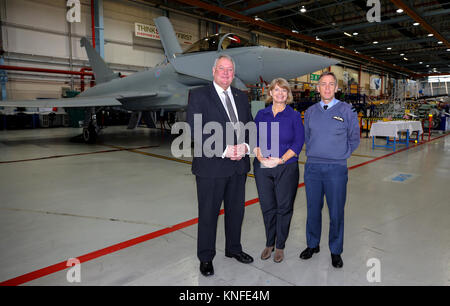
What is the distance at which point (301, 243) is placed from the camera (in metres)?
2.76

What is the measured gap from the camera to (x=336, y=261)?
2322 millimetres

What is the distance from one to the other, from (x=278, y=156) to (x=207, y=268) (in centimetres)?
105

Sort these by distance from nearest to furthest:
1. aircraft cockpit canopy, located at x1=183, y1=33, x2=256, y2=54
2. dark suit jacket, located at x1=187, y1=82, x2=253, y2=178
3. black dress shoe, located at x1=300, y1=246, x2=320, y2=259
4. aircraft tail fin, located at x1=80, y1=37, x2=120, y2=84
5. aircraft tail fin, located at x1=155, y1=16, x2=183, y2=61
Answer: dark suit jacket, located at x1=187, y1=82, x2=253, y2=178, black dress shoe, located at x1=300, y1=246, x2=320, y2=259, aircraft cockpit canopy, located at x1=183, y1=33, x2=256, y2=54, aircraft tail fin, located at x1=155, y1=16, x2=183, y2=61, aircraft tail fin, located at x1=80, y1=37, x2=120, y2=84

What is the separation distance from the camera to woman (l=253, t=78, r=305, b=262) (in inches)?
92.0

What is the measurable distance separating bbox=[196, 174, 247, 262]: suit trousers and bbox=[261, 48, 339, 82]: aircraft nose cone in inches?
202

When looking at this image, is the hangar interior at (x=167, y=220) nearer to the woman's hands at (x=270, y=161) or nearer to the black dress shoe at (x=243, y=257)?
the black dress shoe at (x=243, y=257)

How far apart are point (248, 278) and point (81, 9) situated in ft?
58.3

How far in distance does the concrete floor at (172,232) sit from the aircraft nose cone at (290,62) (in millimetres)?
2851

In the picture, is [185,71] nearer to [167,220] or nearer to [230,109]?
[167,220]

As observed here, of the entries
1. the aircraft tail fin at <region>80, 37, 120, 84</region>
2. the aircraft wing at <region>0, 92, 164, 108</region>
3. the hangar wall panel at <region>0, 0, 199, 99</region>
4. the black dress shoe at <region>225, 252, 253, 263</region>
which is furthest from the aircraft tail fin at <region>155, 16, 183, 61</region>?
the hangar wall panel at <region>0, 0, 199, 99</region>

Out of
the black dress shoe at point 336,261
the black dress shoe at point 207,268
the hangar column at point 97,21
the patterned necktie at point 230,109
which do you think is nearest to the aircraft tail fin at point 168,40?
the patterned necktie at point 230,109

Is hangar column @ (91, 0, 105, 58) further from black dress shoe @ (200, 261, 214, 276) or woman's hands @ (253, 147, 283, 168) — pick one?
black dress shoe @ (200, 261, 214, 276)

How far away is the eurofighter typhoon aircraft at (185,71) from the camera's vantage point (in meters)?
6.84

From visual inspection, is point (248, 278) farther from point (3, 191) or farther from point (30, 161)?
point (30, 161)
